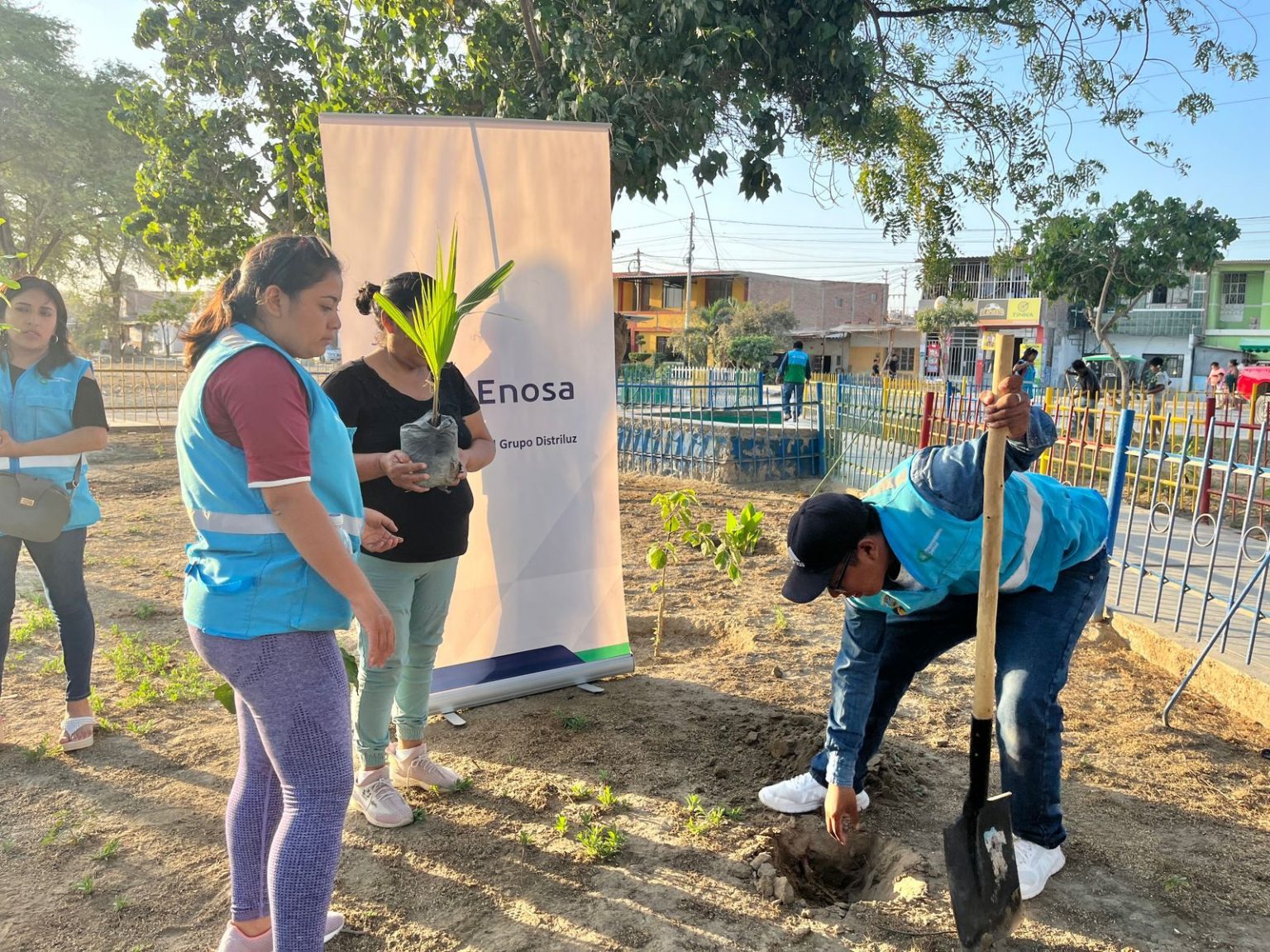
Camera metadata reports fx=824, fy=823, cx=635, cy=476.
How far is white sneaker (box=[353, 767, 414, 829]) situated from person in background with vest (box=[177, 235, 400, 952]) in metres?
0.97

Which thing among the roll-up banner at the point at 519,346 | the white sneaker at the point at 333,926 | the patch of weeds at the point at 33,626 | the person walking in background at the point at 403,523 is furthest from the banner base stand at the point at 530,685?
the patch of weeds at the point at 33,626

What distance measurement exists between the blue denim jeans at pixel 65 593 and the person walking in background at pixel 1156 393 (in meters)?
5.44

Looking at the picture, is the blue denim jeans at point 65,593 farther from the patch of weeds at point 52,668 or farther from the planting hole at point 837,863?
the planting hole at point 837,863

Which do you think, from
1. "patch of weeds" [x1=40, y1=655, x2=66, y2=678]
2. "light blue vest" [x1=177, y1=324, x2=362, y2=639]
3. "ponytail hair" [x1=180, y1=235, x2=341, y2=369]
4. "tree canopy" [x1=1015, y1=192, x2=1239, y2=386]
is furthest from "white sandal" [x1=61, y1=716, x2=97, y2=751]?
"tree canopy" [x1=1015, y1=192, x2=1239, y2=386]

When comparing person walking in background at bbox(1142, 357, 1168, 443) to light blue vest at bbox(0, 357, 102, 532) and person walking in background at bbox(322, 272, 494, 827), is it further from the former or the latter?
light blue vest at bbox(0, 357, 102, 532)

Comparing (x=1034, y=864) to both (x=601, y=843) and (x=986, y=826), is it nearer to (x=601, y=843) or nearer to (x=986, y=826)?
(x=986, y=826)

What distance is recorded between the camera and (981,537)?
217cm

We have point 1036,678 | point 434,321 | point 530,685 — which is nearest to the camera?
point 1036,678

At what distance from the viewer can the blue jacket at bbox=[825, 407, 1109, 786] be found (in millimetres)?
2184

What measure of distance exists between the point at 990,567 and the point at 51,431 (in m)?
3.23

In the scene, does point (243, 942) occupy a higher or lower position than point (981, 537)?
lower

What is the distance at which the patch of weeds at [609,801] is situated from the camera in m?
2.82

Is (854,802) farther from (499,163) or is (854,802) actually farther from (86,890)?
(499,163)

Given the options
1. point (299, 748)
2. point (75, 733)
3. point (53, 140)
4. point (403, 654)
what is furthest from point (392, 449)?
point (53, 140)
